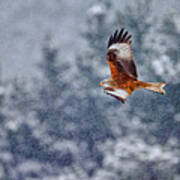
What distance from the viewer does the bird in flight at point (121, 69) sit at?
17.2 feet

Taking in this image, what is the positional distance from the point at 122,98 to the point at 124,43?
1.45 metres

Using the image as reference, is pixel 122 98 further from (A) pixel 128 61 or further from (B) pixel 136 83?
(A) pixel 128 61

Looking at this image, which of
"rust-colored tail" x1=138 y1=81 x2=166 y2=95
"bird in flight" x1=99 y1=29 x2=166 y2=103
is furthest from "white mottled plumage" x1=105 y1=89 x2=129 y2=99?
"rust-colored tail" x1=138 y1=81 x2=166 y2=95

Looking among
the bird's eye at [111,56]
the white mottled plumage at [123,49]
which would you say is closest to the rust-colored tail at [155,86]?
the white mottled plumage at [123,49]

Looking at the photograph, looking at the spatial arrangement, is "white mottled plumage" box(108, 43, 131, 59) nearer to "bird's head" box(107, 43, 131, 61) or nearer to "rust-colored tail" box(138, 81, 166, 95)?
"bird's head" box(107, 43, 131, 61)

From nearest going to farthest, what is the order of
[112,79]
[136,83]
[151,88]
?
[151,88] < [136,83] < [112,79]

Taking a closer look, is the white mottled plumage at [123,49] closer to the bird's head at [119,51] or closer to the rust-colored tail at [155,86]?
the bird's head at [119,51]

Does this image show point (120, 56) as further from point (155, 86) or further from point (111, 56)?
point (155, 86)

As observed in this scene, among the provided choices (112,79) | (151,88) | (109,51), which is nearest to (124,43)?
(109,51)

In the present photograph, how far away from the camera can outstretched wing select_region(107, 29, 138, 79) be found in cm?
527

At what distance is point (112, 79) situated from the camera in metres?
5.60

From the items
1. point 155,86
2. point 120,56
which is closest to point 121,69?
point 120,56

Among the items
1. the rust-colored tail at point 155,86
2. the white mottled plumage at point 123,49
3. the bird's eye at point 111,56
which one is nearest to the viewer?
the rust-colored tail at point 155,86

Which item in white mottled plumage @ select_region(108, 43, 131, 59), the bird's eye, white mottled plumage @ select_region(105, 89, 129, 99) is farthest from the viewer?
the bird's eye
